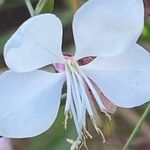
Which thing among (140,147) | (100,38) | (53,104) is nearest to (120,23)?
(100,38)

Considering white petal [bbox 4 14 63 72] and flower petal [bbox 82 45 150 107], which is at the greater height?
white petal [bbox 4 14 63 72]

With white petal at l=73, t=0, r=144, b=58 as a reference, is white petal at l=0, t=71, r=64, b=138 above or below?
below

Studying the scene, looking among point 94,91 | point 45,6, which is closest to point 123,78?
point 94,91

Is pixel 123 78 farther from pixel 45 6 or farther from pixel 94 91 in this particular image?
pixel 45 6

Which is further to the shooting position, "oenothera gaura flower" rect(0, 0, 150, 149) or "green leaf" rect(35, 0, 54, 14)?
"green leaf" rect(35, 0, 54, 14)

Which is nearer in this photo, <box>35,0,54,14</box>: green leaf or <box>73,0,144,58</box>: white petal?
<box>73,0,144,58</box>: white petal

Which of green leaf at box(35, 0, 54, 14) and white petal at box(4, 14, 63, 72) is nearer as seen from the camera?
white petal at box(4, 14, 63, 72)

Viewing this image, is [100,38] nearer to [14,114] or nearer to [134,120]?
[14,114]
